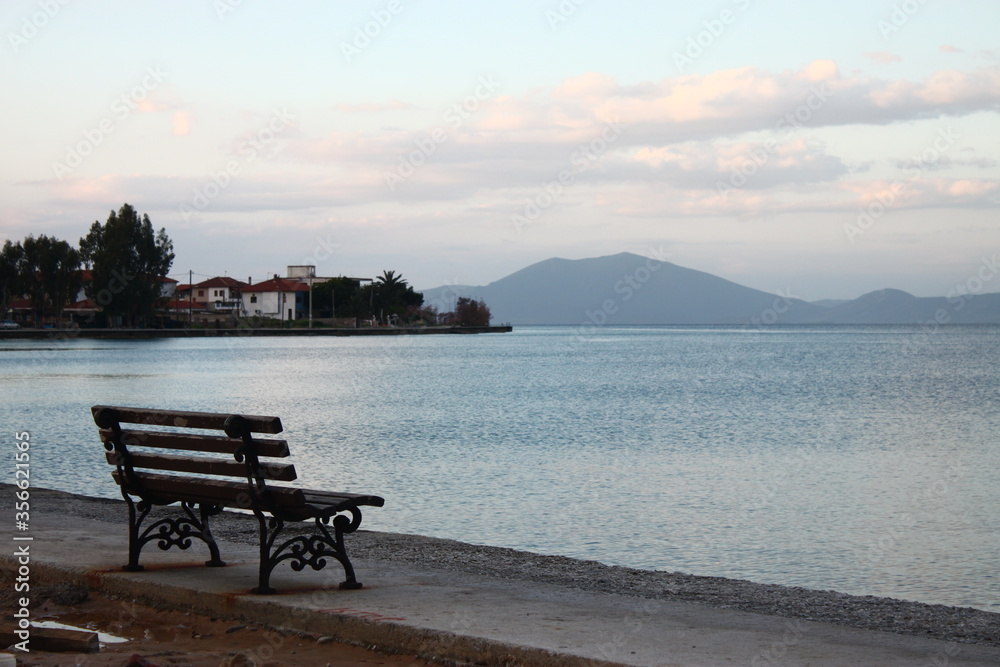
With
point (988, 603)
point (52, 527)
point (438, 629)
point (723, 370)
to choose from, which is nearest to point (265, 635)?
point (438, 629)

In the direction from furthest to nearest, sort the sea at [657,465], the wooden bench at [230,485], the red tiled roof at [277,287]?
the red tiled roof at [277,287], the sea at [657,465], the wooden bench at [230,485]

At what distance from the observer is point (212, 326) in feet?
495

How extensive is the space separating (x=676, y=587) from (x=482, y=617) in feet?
8.64

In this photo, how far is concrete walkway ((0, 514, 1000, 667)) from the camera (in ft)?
16.1

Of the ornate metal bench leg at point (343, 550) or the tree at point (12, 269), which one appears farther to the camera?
the tree at point (12, 269)

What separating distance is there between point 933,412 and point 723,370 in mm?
35067

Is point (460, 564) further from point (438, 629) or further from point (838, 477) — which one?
point (838, 477)

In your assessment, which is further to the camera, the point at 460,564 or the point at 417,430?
the point at 417,430

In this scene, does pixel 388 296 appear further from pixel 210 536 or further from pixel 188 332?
pixel 210 536

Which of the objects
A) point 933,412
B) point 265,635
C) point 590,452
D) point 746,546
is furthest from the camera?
point 933,412

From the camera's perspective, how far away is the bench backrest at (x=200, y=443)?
5789 mm

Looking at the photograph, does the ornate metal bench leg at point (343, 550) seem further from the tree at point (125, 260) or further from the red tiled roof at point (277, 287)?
the red tiled roof at point (277, 287)

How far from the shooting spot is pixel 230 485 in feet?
20.4

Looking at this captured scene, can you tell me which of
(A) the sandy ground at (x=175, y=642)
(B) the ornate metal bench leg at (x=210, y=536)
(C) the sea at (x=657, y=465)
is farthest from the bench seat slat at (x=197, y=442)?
(C) the sea at (x=657, y=465)
